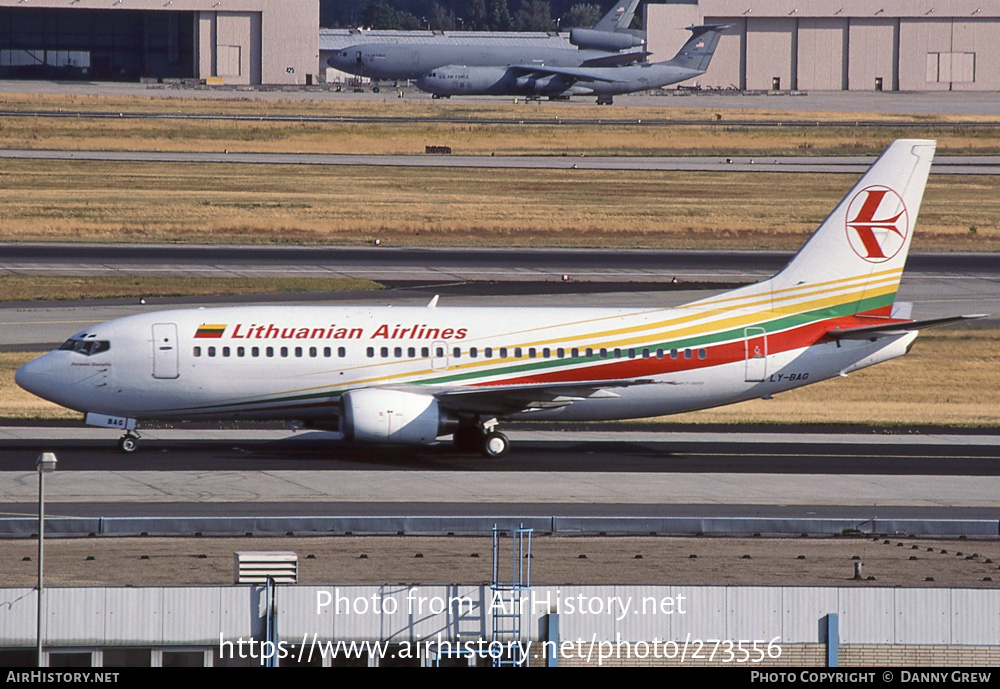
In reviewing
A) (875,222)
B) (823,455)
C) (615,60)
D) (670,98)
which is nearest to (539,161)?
(875,222)

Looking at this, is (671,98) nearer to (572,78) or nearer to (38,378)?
(572,78)

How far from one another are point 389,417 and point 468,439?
3.47 meters

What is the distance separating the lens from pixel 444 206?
9206 centimetres

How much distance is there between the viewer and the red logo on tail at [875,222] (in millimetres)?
41938

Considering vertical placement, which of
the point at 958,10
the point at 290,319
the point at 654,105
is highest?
the point at 958,10

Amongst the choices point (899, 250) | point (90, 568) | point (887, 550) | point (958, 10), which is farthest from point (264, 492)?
point (958, 10)

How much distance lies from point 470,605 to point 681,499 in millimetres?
13622

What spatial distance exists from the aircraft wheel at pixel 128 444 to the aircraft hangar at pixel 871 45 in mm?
165482

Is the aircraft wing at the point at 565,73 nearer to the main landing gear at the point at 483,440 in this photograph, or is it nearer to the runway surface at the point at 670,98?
the runway surface at the point at 670,98

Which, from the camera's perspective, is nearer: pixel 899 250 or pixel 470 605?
pixel 470 605

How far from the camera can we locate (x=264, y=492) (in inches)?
1371

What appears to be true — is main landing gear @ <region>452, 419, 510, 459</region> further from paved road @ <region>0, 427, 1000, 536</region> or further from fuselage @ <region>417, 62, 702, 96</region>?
fuselage @ <region>417, 62, 702, 96</region>
